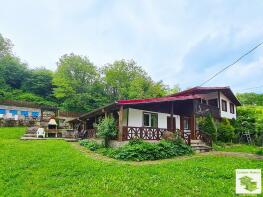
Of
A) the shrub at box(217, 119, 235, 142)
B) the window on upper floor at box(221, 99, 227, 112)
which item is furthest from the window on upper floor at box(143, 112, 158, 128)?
the window on upper floor at box(221, 99, 227, 112)

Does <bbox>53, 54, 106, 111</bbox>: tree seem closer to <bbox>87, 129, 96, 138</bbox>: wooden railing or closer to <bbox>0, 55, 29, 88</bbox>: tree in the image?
<bbox>0, 55, 29, 88</bbox>: tree

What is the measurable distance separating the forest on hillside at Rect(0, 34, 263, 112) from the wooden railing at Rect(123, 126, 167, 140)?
24.5m

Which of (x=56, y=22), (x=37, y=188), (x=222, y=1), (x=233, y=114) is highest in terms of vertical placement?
(x=56, y=22)

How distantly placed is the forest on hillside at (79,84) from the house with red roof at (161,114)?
16931 millimetres

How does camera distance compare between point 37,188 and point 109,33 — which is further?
point 109,33

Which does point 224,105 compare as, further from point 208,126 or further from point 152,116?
point 152,116

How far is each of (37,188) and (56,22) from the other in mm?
14801

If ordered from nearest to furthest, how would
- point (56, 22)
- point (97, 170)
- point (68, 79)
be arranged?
point (97, 170)
point (56, 22)
point (68, 79)

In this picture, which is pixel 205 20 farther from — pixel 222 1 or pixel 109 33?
pixel 109 33

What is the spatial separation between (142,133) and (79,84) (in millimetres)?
30573

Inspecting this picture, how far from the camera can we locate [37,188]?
22.2ft

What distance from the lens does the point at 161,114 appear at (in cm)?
1808

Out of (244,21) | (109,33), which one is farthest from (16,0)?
(244,21)

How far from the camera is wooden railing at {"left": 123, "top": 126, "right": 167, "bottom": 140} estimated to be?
49.1 ft
